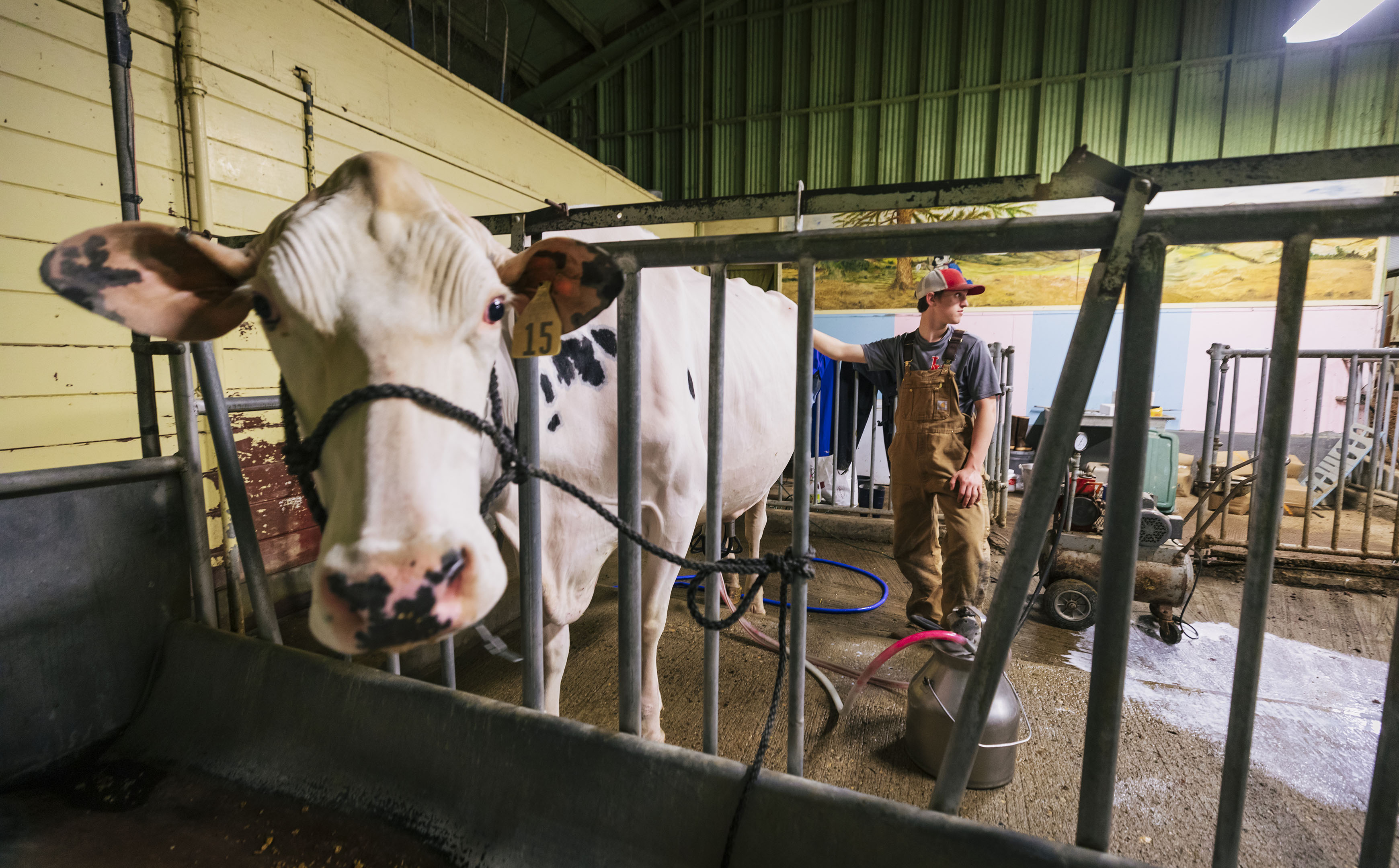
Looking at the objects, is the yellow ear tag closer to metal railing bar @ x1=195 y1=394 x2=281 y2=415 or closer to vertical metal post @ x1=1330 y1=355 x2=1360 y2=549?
metal railing bar @ x1=195 y1=394 x2=281 y2=415

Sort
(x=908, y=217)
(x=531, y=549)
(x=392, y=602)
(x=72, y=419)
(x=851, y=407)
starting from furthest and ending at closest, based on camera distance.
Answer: (x=908, y=217) < (x=851, y=407) < (x=72, y=419) < (x=531, y=549) < (x=392, y=602)

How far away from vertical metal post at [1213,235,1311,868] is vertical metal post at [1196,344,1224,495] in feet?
12.1

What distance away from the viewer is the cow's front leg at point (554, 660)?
6.07 feet

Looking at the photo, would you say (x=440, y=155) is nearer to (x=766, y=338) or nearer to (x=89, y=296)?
(x=766, y=338)

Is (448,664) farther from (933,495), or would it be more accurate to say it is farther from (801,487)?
(933,495)

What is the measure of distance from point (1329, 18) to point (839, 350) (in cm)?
480

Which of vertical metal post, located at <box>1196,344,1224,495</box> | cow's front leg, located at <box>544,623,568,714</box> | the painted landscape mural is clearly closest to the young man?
vertical metal post, located at <box>1196,344,1224,495</box>

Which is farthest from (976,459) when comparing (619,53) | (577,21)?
(619,53)

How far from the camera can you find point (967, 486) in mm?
2910

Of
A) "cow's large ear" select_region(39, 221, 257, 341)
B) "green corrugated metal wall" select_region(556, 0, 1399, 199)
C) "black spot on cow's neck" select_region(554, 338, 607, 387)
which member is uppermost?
"green corrugated metal wall" select_region(556, 0, 1399, 199)

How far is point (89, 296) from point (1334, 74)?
13368mm

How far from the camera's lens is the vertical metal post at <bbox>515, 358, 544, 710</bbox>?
1256 millimetres

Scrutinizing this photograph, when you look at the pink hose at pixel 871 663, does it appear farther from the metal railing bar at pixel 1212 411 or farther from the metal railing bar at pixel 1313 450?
the metal railing bar at pixel 1313 450

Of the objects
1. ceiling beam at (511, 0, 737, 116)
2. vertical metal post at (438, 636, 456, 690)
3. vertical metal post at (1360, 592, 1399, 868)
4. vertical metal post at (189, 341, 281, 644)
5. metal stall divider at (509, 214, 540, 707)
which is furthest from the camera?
ceiling beam at (511, 0, 737, 116)
